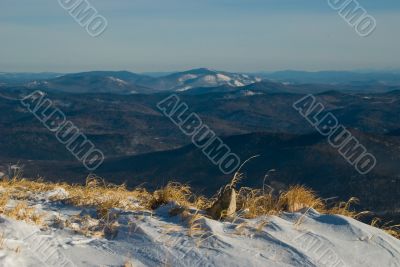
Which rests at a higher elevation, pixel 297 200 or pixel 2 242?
pixel 2 242

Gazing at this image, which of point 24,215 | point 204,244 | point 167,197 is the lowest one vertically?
point 204,244

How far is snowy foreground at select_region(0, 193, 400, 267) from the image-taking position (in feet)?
20.8

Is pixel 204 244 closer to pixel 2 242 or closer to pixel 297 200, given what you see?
pixel 2 242

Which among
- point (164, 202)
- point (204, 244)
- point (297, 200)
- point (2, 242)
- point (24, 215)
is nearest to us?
point (2, 242)

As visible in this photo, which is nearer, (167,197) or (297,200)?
(297,200)

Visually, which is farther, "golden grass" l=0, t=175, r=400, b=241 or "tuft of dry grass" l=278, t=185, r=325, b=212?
"tuft of dry grass" l=278, t=185, r=325, b=212

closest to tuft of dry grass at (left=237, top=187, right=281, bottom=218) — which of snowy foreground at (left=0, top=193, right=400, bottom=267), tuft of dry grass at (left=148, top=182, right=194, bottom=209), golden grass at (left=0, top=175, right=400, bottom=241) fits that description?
golden grass at (left=0, top=175, right=400, bottom=241)

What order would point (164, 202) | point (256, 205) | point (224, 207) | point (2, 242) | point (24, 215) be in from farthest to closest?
point (164, 202), point (256, 205), point (224, 207), point (24, 215), point (2, 242)

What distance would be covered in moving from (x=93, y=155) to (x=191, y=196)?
148179mm

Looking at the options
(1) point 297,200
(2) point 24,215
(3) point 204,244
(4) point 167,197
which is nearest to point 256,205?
(1) point 297,200

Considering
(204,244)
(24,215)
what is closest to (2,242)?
(24,215)

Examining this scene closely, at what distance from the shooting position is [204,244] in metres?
6.78

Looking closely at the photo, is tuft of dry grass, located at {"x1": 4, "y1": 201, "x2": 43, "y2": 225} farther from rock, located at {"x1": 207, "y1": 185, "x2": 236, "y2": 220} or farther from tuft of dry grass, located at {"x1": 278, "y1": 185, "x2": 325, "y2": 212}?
tuft of dry grass, located at {"x1": 278, "y1": 185, "x2": 325, "y2": 212}

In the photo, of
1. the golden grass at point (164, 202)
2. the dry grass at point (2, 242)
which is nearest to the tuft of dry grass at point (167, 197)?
the golden grass at point (164, 202)
